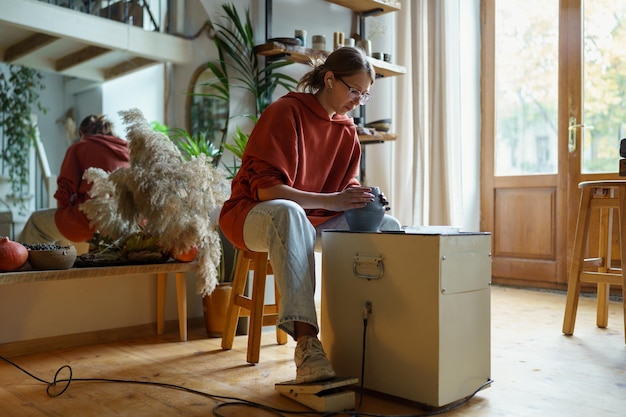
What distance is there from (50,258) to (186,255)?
21.5 inches

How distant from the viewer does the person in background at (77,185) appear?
245 cm

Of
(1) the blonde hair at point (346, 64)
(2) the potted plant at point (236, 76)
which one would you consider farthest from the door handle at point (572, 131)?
(1) the blonde hair at point (346, 64)

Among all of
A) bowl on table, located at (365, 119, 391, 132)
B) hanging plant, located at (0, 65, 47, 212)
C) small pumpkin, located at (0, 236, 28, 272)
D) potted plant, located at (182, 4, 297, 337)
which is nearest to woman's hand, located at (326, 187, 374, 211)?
small pumpkin, located at (0, 236, 28, 272)

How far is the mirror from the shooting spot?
3.06 meters

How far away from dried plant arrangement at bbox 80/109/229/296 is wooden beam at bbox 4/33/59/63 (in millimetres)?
406

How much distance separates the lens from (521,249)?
412cm

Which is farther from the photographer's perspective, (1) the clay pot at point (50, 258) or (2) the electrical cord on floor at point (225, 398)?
(1) the clay pot at point (50, 258)

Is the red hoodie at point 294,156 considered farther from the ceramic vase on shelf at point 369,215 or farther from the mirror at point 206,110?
the mirror at point 206,110

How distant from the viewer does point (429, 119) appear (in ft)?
13.4

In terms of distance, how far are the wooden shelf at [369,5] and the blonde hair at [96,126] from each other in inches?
67.1

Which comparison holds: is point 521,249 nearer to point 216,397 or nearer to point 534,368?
point 534,368

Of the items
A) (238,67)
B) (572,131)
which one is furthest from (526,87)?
(238,67)

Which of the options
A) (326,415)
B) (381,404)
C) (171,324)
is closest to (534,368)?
(381,404)

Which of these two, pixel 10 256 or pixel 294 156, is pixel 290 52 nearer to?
pixel 294 156
